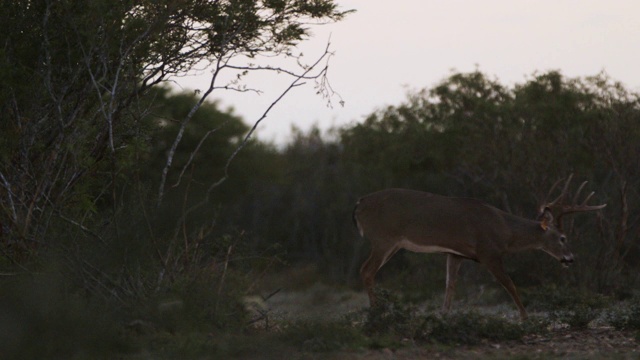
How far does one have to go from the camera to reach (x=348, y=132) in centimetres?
3167

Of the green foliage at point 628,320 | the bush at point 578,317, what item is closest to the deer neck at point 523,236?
the bush at point 578,317

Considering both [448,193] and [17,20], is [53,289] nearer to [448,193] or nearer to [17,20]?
[17,20]

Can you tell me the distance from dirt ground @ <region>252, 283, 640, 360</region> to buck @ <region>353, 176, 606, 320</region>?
2.36m

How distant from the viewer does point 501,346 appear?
1036 cm

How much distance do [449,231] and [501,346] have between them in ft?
11.2

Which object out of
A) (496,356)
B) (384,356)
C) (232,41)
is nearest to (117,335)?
(384,356)

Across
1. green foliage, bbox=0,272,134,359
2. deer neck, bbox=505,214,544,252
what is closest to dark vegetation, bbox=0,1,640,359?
green foliage, bbox=0,272,134,359

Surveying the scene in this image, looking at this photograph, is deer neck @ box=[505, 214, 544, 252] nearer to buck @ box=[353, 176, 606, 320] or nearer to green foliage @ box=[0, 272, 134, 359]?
buck @ box=[353, 176, 606, 320]

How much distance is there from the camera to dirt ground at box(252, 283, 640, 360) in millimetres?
9281

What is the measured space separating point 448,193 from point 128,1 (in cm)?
1350

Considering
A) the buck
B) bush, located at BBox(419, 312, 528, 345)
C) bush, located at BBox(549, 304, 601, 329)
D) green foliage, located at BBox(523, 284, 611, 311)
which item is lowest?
bush, located at BBox(419, 312, 528, 345)

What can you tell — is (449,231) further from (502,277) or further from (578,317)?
(578,317)

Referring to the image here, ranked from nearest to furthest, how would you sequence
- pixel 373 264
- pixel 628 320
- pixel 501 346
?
pixel 501 346
pixel 628 320
pixel 373 264

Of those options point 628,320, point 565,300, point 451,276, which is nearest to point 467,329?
point 628,320
